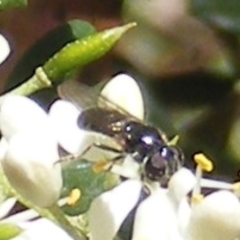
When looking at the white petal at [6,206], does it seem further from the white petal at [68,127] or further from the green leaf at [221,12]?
the green leaf at [221,12]

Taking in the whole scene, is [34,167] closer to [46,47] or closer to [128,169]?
[128,169]

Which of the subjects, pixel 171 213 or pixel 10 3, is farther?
pixel 10 3

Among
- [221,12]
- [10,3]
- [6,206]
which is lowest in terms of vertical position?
[221,12]

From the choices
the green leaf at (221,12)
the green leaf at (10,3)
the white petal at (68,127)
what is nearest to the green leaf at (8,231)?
the white petal at (68,127)

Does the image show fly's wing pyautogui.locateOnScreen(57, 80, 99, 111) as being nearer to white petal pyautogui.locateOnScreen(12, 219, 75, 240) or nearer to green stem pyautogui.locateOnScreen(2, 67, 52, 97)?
green stem pyautogui.locateOnScreen(2, 67, 52, 97)

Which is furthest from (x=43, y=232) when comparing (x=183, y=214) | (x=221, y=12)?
(x=221, y=12)

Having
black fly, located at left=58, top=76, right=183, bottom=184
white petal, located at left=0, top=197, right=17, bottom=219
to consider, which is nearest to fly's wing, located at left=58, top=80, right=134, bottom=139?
black fly, located at left=58, top=76, right=183, bottom=184
